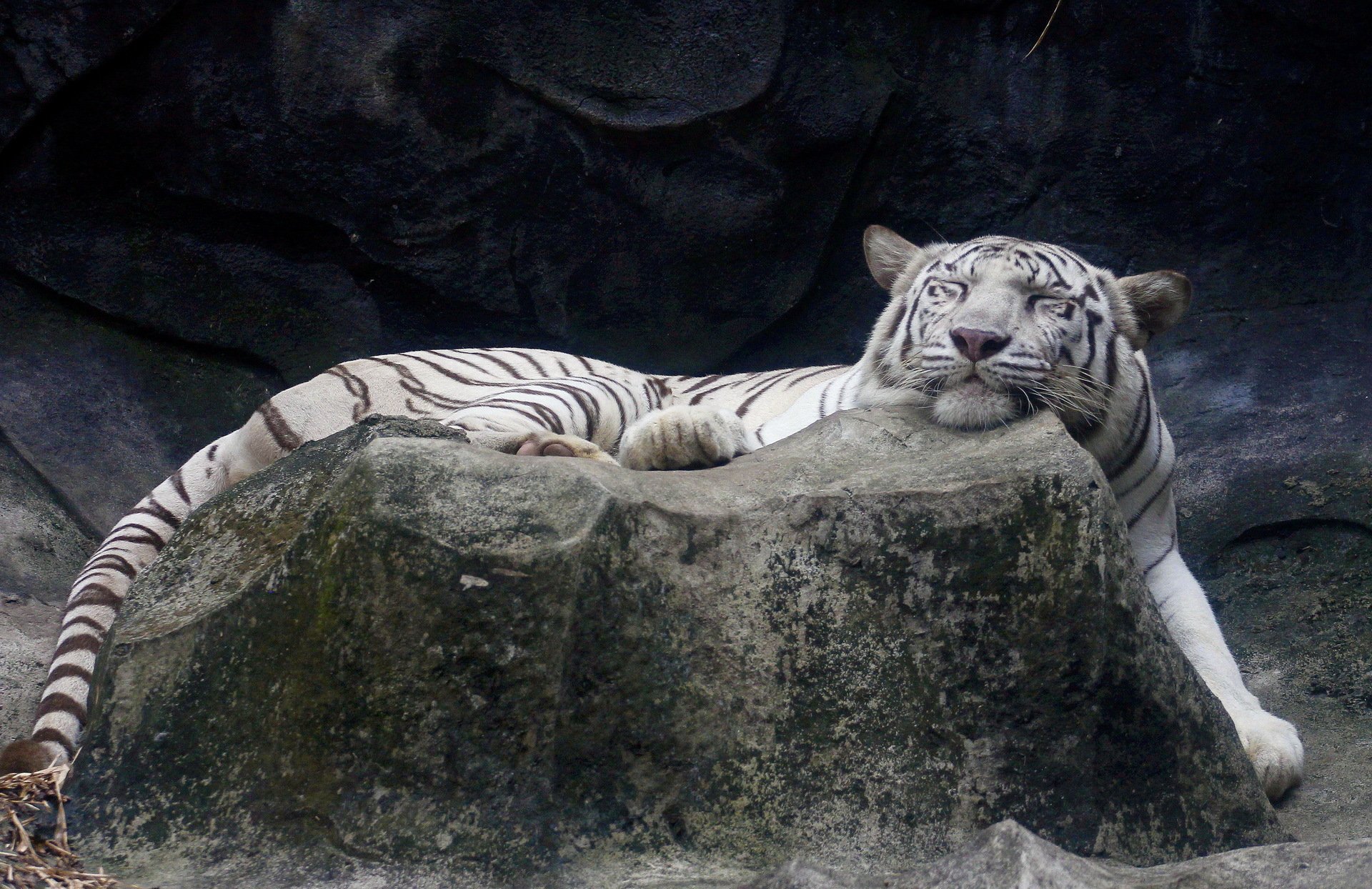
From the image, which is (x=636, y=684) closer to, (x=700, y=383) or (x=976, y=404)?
(x=976, y=404)

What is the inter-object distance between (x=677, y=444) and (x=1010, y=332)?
813 millimetres

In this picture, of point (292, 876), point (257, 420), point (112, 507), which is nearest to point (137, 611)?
point (292, 876)

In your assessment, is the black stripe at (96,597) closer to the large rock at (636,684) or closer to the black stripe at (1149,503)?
the large rock at (636,684)

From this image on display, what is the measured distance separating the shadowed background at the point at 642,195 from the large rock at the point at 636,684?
2.25 metres

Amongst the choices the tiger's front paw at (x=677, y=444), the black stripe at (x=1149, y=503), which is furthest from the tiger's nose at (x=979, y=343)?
the black stripe at (x=1149, y=503)

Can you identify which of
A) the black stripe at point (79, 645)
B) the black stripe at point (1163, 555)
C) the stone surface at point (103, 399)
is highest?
the stone surface at point (103, 399)

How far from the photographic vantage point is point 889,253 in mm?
3570

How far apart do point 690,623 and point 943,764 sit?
483mm

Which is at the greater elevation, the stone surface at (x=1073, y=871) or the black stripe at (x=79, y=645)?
the black stripe at (x=79, y=645)

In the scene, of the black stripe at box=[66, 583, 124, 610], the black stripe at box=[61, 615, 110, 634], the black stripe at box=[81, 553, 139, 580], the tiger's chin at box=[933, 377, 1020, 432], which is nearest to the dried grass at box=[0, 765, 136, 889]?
the black stripe at box=[61, 615, 110, 634]

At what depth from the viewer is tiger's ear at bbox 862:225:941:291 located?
11.6ft

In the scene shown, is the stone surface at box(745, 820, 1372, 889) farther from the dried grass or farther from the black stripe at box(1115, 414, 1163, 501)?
the black stripe at box(1115, 414, 1163, 501)

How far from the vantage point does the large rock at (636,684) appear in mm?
1857

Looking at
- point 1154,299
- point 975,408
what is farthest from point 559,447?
point 1154,299
